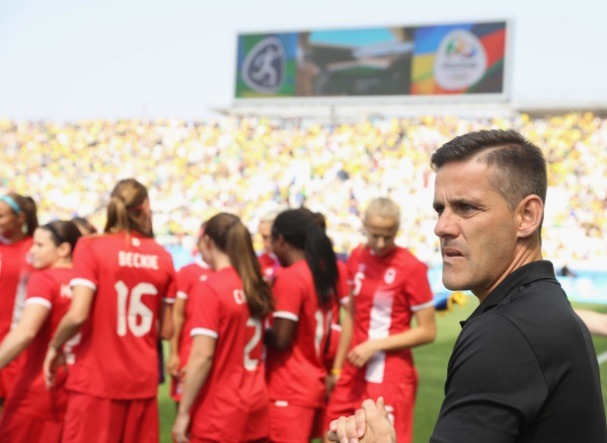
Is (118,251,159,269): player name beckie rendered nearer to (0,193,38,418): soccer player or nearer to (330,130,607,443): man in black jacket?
(0,193,38,418): soccer player

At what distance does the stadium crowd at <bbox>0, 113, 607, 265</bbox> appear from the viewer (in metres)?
24.8

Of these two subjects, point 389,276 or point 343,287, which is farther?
point 343,287

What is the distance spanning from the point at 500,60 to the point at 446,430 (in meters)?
32.1

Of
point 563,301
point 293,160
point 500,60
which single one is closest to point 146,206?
point 563,301

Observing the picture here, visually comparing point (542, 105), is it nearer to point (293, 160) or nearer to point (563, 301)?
point (293, 160)

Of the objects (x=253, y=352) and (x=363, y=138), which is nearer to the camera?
(x=253, y=352)

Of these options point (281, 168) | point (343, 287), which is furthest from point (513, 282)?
point (281, 168)

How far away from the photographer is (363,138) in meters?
31.3

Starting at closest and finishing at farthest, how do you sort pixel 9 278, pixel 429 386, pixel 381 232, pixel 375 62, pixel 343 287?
pixel 381 232 → pixel 9 278 → pixel 343 287 → pixel 429 386 → pixel 375 62

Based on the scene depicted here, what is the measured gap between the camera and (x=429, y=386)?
30.5 feet

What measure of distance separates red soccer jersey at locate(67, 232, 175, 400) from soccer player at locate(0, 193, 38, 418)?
103 centimetres

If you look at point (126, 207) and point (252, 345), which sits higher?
point (126, 207)

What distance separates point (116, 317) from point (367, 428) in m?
2.83

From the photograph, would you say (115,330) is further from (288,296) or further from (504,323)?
(504,323)
